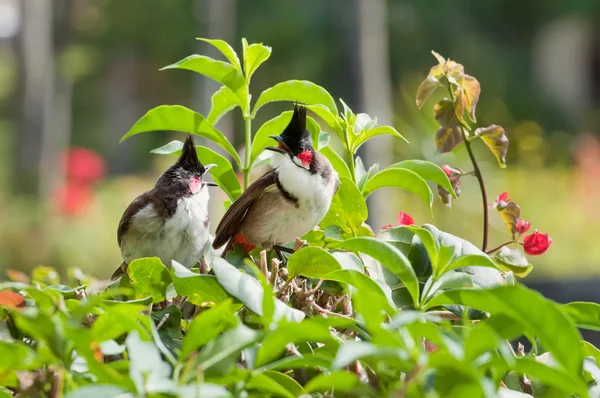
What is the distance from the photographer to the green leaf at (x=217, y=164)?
1.37 m

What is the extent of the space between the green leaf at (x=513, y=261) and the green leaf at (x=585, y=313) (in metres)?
0.35

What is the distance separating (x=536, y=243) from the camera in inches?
53.9

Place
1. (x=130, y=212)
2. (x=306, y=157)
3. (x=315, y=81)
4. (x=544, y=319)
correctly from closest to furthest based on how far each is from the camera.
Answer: (x=544, y=319)
(x=306, y=157)
(x=130, y=212)
(x=315, y=81)

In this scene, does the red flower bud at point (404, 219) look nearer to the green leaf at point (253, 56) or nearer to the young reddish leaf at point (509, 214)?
the young reddish leaf at point (509, 214)

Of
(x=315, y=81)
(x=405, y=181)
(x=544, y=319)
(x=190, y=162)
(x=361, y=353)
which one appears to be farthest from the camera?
(x=315, y=81)

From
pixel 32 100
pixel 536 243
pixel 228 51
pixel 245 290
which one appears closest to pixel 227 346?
pixel 245 290

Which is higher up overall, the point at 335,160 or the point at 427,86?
the point at 427,86

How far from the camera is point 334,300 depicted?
43.9 inches

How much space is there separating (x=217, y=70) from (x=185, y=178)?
75 centimetres

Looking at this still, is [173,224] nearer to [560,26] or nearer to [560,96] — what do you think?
[560,96]

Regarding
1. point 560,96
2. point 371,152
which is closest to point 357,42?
point 371,152

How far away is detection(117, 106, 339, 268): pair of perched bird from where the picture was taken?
1557 mm

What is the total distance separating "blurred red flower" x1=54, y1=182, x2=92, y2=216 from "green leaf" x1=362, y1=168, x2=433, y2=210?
7.24m

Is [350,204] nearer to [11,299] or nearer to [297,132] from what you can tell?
[297,132]
